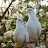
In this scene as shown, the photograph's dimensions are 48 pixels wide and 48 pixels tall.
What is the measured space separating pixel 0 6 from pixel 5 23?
310mm

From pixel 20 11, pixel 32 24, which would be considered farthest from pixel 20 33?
pixel 20 11

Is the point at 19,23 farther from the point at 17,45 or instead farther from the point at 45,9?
the point at 45,9

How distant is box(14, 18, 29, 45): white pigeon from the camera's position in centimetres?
114

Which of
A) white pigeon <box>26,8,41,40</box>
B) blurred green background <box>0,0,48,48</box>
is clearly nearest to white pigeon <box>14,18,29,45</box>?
white pigeon <box>26,8,41,40</box>

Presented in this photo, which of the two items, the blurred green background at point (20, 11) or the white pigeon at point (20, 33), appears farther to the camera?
the blurred green background at point (20, 11)

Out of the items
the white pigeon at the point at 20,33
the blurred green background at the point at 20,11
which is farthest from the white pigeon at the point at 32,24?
the blurred green background at the point at 20,11

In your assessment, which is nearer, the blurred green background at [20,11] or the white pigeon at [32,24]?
the white pigeon at [32,24]

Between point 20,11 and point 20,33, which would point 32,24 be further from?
point 20,11

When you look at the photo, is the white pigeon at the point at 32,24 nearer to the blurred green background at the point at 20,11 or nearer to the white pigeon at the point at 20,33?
the white pigeon at the point at 20,33

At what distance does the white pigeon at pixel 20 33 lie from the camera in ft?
3.74

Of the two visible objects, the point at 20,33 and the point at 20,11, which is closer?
the point at 20,33

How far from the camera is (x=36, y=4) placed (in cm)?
180

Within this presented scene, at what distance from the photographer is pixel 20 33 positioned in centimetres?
115

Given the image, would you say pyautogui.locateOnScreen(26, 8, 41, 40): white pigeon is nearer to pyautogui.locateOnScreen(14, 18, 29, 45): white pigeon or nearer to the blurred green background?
pyautogui.locateOnScreen(14, 18, 29, 45): white pigeon
